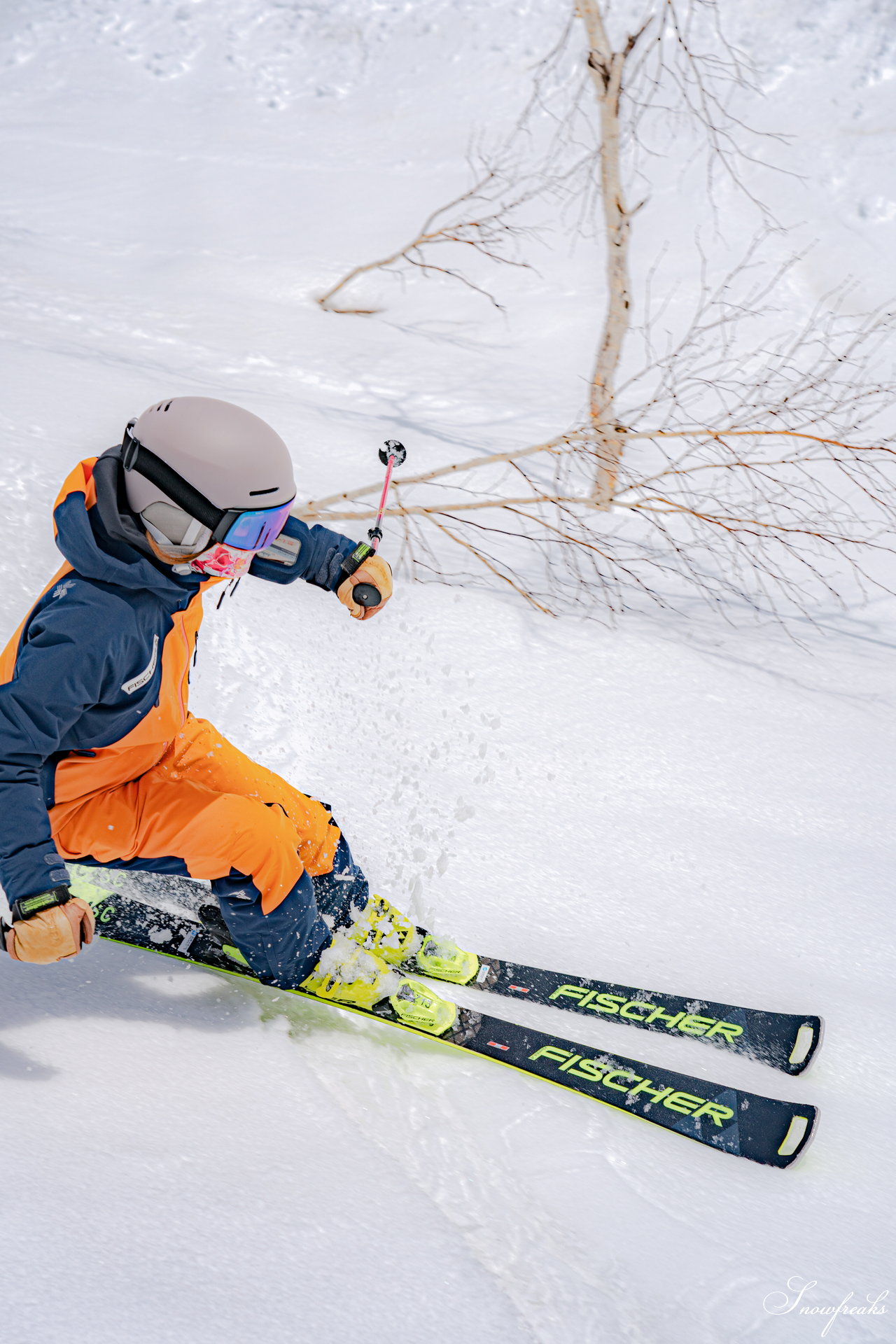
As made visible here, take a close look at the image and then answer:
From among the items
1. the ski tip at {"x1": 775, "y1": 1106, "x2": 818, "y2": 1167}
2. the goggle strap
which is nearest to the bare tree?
the goggle strap

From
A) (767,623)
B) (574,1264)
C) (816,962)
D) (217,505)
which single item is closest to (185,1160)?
(574,1264)

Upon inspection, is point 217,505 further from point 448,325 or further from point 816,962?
point 448,325

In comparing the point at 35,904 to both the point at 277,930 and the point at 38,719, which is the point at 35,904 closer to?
the point at 38,719

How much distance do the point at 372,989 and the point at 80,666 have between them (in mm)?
1076

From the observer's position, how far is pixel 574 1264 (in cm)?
155

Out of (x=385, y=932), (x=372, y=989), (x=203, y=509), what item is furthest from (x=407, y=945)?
(x=203, y=509)

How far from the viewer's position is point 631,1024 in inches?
90.3

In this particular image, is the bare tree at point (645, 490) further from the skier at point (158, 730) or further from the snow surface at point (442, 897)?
the skier at point (158, 730)

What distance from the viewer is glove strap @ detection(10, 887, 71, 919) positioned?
1.50 metres

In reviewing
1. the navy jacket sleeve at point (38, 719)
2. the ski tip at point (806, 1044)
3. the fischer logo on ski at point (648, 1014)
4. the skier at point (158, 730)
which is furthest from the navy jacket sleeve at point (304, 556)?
the ski tip at point (806, 1044)

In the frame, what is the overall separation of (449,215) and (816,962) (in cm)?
699

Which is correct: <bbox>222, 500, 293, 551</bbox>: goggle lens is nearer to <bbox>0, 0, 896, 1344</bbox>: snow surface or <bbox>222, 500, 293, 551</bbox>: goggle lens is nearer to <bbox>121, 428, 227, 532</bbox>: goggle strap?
<bbox>121, 428, 227, 532</bbox>: goggle strap

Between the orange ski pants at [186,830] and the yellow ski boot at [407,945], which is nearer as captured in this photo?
the orange ski pants at [186,830]

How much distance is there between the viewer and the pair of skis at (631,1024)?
1957 mm
